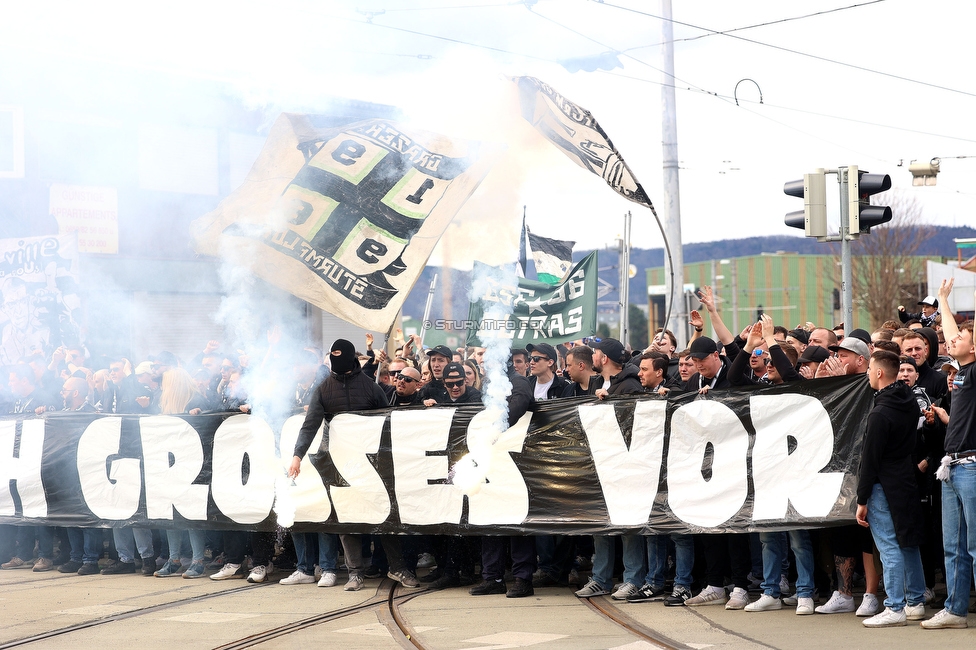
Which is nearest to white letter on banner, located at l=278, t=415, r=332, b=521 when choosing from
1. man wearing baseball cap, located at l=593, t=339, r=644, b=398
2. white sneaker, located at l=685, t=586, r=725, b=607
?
man wearing baseball cap, located at l=593, t=339, r=644, b=398

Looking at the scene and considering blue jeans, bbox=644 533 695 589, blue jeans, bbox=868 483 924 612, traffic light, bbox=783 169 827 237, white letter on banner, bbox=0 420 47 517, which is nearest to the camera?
blue jeans, bbox=868 483 924 612

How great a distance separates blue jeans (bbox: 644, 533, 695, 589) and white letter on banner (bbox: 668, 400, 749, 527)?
0.25m

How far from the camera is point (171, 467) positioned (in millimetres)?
9930

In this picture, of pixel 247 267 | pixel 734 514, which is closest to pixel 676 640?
pixel 734 514

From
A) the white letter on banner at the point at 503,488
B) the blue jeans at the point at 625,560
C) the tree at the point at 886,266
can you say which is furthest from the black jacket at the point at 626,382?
the tree at the point at 886,266

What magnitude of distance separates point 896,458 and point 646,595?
2.21 meters

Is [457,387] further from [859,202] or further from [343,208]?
[859,202]

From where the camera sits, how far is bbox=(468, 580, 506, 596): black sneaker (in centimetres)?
848

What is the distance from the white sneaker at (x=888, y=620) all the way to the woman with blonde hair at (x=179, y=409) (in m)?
5.93

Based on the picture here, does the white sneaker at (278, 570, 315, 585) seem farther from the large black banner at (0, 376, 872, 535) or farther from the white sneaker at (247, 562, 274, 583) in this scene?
the large black banner at (0, 376, 872, 535)

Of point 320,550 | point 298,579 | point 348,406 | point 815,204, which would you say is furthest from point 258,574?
point 815,204

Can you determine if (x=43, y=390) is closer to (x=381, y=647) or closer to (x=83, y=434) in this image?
(x=83, y=434)

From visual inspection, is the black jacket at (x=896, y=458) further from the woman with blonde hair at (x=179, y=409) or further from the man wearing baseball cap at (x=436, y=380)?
the woman with blonde hair at (x=179, y=409)

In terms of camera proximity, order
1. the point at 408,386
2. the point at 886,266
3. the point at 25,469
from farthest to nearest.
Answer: the point at 886,266
the point at 25,469
the point at 408,386
